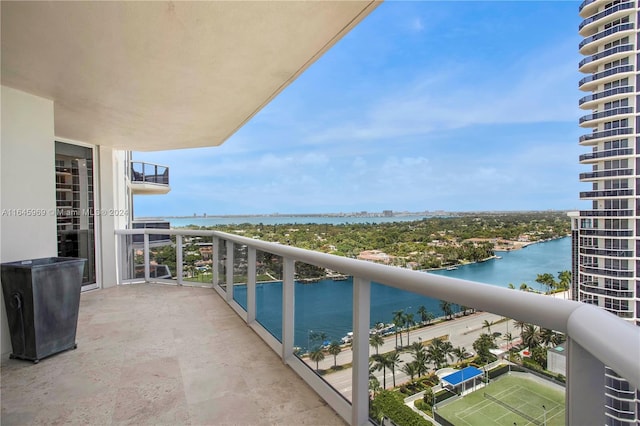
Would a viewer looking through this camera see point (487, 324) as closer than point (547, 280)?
Yes

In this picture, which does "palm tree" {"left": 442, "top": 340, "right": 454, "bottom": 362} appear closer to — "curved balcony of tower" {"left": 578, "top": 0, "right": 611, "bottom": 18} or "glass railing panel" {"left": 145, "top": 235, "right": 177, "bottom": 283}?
"curved balcony of tower" {"left": 578, "top": 0, "right": 611, "bottom": 18}

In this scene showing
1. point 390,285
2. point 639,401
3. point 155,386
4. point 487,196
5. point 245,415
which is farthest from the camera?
point 487,196

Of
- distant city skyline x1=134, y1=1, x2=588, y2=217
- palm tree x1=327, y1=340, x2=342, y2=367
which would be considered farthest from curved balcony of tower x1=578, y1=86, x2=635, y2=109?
palm tree x1=327, y1=340, x2=342, y2=367

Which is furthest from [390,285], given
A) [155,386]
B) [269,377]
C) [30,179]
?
[30,179]

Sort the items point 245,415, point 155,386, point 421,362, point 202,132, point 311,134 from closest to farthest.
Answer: point 421,362 → point 245,415 → point 155,386 → point 202,132 → point 311,134


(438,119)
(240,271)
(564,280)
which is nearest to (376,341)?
(564,280)

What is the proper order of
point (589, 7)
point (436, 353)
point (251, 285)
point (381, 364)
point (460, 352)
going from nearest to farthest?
point (460, 352)
point (436, 353)
point (381, 364)
point (589, 7)
point (251, 285)

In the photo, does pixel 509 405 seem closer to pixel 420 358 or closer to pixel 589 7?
pixel 420 358

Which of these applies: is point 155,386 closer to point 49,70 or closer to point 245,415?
point 245,415
